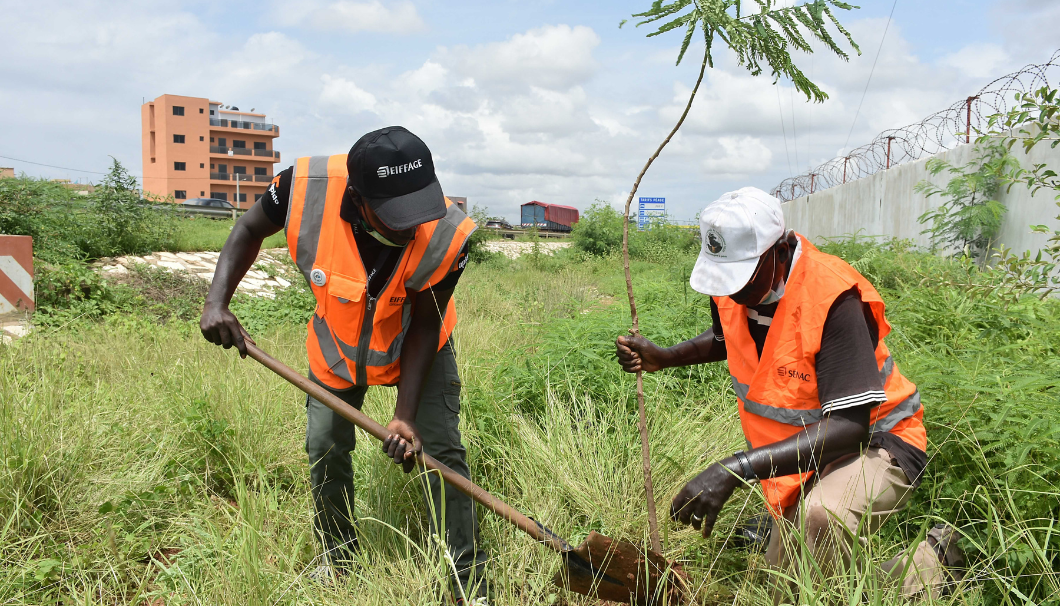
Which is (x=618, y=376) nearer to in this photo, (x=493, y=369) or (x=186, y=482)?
(x=493, y=369)

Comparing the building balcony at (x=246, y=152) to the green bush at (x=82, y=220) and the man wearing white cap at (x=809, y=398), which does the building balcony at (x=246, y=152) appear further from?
the man wearing white cap at (x=809, y=398)

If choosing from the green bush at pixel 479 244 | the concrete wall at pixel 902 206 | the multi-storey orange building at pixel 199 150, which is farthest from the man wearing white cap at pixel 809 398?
the multi-storey orange building at pixel 199 150

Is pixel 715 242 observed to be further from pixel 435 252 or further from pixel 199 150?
pixel 199 150

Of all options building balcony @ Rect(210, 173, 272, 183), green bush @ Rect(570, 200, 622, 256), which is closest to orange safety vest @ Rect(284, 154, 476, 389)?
green bush @ Rect(570, 200, 622, 256)

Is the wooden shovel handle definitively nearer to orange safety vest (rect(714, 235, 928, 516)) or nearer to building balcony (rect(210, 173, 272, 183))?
orange safety vest (rect(714, 235, 928, 516))

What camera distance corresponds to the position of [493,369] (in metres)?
3.94

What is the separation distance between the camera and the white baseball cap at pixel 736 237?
77.1 inches

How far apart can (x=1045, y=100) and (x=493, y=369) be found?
3.05 m

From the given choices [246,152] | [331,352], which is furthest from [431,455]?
[246,152]

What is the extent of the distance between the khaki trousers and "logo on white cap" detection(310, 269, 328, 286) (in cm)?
171

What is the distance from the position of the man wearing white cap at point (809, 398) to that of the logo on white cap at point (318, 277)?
129cm

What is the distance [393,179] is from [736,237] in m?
1.10

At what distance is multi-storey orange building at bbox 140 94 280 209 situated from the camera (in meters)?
54.8

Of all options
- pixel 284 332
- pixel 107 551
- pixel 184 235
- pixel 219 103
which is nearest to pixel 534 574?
pixel 107 551
